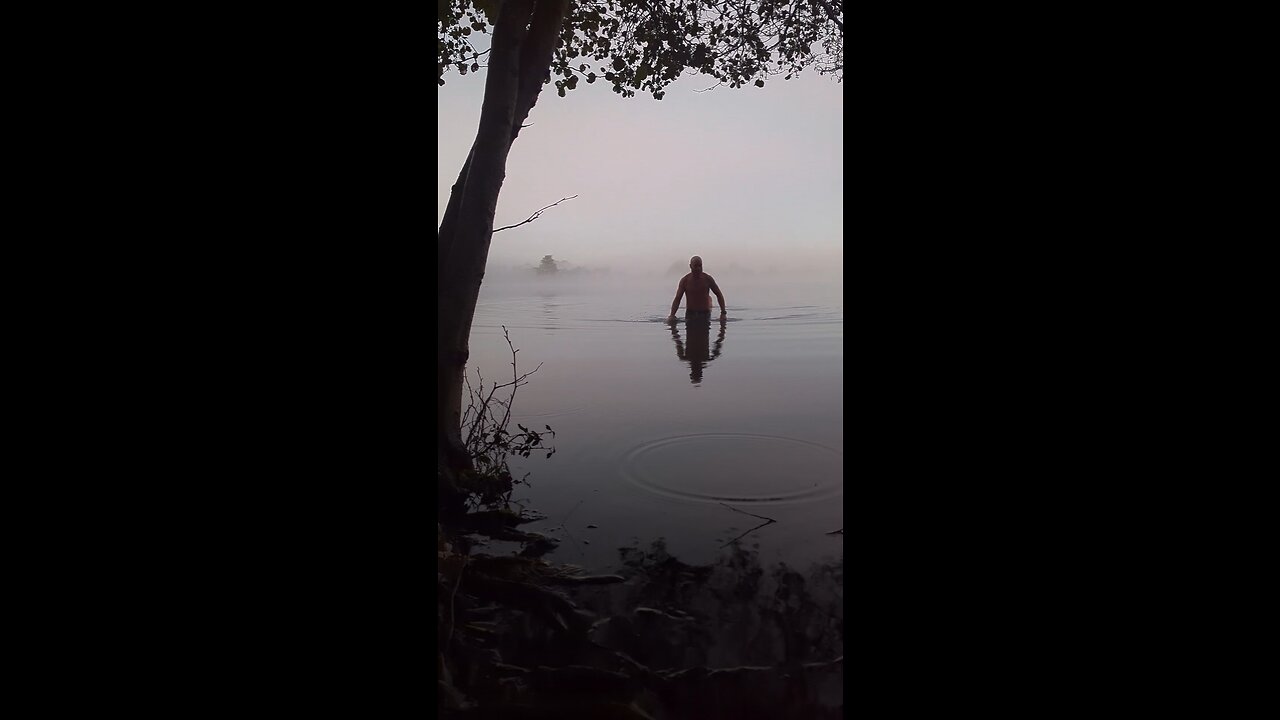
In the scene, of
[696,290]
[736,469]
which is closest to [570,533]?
[736,469]

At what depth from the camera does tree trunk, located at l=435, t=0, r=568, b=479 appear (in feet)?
13.2

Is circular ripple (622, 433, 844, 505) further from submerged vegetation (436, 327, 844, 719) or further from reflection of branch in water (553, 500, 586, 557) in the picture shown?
submerged vegetation (436, 327, 844, 719)

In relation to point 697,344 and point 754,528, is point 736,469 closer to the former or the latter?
point 754,528

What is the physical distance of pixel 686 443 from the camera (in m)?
5.91

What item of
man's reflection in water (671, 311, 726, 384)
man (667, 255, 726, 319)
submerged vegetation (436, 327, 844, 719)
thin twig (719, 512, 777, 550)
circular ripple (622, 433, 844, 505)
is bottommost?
submerged vegetation (436, 327, 844, 719)

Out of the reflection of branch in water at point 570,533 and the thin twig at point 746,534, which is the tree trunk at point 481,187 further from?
the thin twig at point 746,534

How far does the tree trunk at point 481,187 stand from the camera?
4031 mm

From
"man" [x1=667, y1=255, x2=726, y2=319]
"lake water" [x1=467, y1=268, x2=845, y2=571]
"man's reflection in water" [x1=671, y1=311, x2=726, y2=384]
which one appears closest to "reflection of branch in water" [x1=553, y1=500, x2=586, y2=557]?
"lake water" [x1=467, y1=268, x2=845, y2=571]

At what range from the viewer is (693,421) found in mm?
6539

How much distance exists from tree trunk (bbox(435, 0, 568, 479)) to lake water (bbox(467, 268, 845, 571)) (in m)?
0.52
